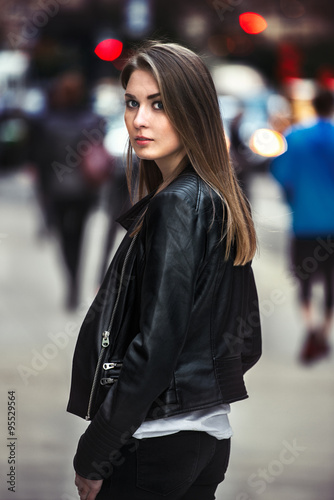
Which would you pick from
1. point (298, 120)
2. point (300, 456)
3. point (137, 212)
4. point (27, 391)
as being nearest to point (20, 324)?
point (27, 391)

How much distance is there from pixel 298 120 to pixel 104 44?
129 inches

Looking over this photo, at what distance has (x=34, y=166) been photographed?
7.41 m

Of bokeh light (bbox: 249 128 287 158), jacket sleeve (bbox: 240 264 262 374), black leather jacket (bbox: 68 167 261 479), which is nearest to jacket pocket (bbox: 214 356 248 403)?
black leather jacket (bbox: 68 167 261 479)

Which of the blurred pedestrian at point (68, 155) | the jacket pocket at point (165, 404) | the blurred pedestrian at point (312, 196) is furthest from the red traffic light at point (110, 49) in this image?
the jacket pocket at point (165, 404)

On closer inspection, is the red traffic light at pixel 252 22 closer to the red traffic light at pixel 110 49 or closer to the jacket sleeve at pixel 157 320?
the red traffic light at pixel 110 49

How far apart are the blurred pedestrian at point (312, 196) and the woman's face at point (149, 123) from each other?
3.98 m

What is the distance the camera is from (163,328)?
1839mm

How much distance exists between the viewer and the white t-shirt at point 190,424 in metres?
1.93

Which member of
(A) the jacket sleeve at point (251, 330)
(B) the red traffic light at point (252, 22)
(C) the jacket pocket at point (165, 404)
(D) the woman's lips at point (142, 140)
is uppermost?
(B) the red traffic light at point (252, 22)

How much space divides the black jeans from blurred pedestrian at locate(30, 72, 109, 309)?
494 centimetres

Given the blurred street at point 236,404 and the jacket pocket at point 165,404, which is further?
the blurred street at point 236,404

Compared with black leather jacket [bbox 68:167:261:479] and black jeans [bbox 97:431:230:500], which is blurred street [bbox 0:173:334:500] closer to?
black leather jacket [bbox 68:167:261:479]

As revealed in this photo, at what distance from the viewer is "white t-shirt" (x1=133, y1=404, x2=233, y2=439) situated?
75.9 inches

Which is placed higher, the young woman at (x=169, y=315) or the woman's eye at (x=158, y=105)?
the woman's eye at (x=158, y=105)
